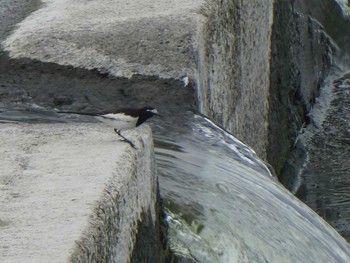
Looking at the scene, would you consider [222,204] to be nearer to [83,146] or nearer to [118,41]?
[83,146]

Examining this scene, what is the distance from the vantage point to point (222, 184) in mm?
2570

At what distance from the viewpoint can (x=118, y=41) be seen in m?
3.06

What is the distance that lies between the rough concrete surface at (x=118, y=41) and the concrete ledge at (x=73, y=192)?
55cm

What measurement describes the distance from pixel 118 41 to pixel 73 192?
4.10 feet

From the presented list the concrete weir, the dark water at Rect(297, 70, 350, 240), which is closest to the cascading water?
the concrete weir

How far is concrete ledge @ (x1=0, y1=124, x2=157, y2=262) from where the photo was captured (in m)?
1.63

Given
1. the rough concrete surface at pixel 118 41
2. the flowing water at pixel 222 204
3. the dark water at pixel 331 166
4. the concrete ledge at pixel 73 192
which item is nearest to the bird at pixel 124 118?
the concrete ledge at pixel 73 192

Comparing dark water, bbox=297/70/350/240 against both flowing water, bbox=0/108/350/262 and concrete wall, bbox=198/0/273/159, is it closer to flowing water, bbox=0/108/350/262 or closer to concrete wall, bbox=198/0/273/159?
concrete wall, bbox=198/0/273/159

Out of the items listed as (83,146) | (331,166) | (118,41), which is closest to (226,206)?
(83,146)

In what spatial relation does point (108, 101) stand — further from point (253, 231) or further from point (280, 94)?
point (280, 94)

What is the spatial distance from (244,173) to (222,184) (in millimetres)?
173

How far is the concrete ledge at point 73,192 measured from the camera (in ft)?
5.36

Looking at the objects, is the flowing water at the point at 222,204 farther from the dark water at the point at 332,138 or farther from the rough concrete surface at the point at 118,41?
the dark water at the point at 332,138

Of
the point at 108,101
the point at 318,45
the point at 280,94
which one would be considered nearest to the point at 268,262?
the point at 108,101
